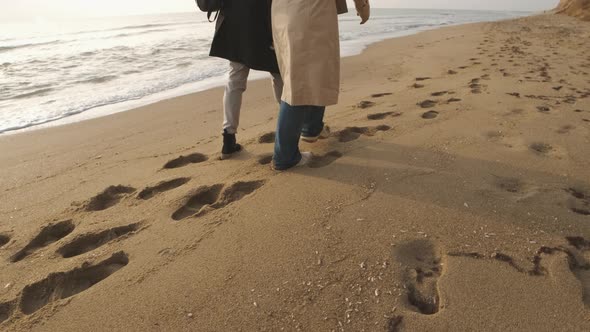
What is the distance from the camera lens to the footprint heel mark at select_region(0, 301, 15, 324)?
57.9 inches

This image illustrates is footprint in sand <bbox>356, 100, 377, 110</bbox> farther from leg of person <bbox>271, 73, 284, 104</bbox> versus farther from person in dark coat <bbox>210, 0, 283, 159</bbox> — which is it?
person in dark coat <bbox>210, 0, 283, 159</bbox>

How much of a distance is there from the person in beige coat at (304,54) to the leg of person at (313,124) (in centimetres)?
48

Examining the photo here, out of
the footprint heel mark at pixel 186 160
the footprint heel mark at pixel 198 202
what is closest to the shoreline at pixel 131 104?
the footprint heel mark at pixel 186 160

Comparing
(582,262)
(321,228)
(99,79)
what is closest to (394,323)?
(321,228)

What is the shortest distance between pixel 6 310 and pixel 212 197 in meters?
1.08

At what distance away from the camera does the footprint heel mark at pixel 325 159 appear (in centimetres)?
252

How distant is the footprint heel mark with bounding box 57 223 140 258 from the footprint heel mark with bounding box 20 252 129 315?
200mm

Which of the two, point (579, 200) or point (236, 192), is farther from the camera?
point (236, 192)

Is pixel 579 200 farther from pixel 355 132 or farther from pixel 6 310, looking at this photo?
pixel 6 310

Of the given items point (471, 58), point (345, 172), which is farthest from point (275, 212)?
point (471, 58)

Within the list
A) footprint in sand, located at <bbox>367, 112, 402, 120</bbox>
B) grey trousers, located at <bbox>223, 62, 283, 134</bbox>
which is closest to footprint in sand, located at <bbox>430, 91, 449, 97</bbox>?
footprint in sand, located at <bbox>367, 112, 402, 120</bbox>

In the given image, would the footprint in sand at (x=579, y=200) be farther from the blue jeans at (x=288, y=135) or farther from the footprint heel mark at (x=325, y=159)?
the blue jeans at (x=288, y=135)

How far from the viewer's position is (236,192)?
2277 millimetres

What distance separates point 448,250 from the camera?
1639mm
